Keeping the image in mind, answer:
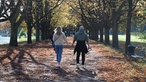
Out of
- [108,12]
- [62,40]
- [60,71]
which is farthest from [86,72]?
[108,12]

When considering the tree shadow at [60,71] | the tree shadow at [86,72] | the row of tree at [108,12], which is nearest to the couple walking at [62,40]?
the tree shadow at [60,71]

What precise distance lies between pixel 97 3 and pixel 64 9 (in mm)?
17127

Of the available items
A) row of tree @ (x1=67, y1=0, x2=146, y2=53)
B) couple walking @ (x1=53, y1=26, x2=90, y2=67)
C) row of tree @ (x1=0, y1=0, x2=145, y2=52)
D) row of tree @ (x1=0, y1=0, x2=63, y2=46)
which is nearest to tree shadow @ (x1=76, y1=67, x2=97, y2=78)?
couple walking @ (x1=53, y1=26, x2=90, y2=67)

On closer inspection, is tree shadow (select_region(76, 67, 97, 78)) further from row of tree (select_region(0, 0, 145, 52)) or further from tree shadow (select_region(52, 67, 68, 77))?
row of tree (select_region(0, 0, 145, 52))

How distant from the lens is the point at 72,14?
244 ft

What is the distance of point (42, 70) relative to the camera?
1553 centimetres

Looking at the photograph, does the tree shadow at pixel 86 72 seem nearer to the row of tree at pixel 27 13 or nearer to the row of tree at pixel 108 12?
the row of tree at pixel 108 12

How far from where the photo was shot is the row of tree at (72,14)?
30516 millimetres

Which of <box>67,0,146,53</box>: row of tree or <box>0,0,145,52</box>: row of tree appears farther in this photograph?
<box>67,0,146,53</box>: row of tree

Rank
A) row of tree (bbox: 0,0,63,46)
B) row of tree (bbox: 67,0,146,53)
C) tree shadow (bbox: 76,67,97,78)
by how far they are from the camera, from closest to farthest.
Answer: tree shadow (bbox: 76,67,97,78) → row of tree (bbox: 0,0,63,46) → row of tree (bbox: 67,0,146,53)

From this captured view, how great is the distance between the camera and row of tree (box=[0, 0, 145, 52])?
30516mm

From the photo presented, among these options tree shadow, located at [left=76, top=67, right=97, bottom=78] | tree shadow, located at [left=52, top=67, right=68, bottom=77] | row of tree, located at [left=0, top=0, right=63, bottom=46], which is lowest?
tree shadow, located at [left=76, top=67, right=97, bottom=78]

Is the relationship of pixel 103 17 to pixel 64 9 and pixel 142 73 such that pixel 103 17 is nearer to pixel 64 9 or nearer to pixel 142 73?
pixel 64 9

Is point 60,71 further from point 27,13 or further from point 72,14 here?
point 72,14
